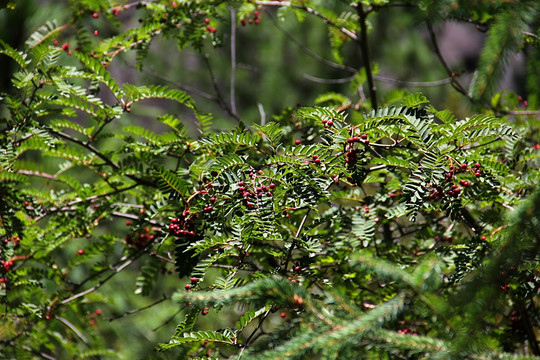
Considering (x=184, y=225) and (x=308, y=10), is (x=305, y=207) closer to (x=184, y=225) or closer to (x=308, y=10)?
(x=184, y=225)

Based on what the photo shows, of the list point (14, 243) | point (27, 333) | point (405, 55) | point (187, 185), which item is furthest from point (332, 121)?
point (405, 55)

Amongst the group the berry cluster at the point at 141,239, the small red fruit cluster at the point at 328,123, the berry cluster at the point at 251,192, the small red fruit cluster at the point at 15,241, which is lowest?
the berry cluster at the point at 141,239

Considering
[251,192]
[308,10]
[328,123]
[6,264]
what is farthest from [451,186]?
[6,264]

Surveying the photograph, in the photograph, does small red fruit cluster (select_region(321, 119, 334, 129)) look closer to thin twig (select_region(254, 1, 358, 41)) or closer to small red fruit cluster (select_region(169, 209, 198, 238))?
small red fruit cluster (select_region(169, 209, 198, 238))

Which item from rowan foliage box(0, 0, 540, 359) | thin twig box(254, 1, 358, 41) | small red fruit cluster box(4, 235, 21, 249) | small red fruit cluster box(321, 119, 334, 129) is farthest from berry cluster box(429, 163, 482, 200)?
small red fruit cluster box(4, 235, 21, 249)

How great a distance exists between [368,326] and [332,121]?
0.58 m

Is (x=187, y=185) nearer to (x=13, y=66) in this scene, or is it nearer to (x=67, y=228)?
(x=67, y=228)

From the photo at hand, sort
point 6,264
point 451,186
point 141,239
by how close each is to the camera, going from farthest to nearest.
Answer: point 141,239, point 6,264, point 451,186

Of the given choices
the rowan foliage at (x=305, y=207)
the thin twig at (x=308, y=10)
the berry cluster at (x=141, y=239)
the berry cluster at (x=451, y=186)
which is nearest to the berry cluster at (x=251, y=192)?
the rowan foliage at (x=305, y=207)

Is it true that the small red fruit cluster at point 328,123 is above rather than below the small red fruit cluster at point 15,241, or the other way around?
above

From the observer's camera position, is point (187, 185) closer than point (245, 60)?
Yes

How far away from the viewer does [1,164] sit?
4.05ft

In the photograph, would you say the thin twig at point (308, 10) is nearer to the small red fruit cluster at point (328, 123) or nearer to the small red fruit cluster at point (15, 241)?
the small red fruit cluster at point (328, 123)

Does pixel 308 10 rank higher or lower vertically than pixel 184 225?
higher
